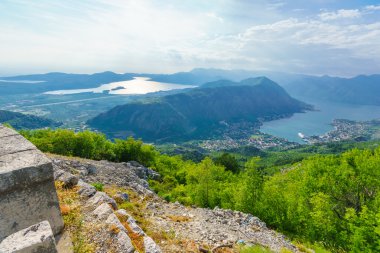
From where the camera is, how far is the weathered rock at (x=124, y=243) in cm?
880

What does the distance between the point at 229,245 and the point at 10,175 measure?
31.2 feet

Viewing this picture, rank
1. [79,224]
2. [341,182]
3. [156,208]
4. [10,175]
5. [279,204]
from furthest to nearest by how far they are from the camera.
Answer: [279,204]
[341,182]
[156,208]
[79,224]
[10,175]

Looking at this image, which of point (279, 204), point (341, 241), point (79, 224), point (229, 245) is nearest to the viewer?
point (79, 224)

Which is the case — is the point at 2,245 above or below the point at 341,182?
above

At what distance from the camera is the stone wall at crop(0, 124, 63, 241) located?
785 centimetres

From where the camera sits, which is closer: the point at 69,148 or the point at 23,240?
the point at 23,240

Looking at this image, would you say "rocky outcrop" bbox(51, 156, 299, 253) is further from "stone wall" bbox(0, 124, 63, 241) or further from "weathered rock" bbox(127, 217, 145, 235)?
"stone wall" bbox(0, 124, 63, 241)

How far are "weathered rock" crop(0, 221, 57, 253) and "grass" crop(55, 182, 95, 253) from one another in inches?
92.3

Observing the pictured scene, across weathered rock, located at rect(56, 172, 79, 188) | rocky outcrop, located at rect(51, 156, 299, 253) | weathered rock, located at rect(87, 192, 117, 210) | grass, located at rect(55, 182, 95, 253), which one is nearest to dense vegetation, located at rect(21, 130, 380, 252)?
rocky outcrop, located at rect(51, 156, 299, 253)

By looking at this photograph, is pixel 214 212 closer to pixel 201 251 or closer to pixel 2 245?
pixel 201 251

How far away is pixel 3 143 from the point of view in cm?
986

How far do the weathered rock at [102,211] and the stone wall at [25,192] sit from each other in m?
1.60

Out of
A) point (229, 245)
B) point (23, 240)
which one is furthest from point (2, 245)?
point (229, 245)

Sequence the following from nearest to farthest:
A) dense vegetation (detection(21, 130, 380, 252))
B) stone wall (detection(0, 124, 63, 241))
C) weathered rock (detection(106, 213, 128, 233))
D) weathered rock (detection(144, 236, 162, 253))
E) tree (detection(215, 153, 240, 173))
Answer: stone wall (detection(0, 124, 63, 241)) < weathered rock (detection(144, 236, 162, 253)) < weathered rock (detection(106, 213, 128, 233)) < dense vegetation (detection(21, 130, 380, 252)) < tree (detection(215, 153, 240, 173))
